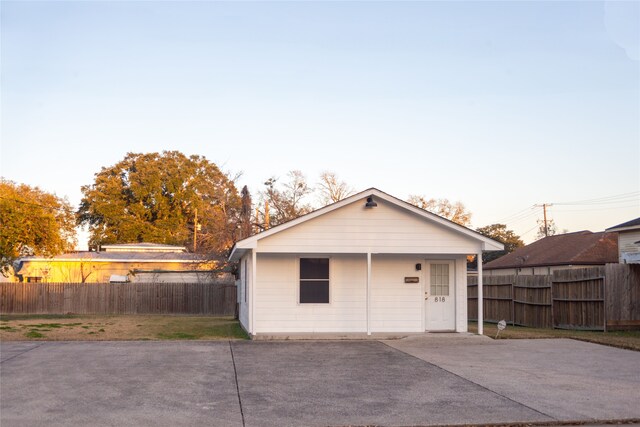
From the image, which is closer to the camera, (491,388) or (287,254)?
(491,388)

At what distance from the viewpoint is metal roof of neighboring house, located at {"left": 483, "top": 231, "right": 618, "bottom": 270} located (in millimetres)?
33625

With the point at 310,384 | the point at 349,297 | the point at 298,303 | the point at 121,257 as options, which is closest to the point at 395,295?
the point at 349,297

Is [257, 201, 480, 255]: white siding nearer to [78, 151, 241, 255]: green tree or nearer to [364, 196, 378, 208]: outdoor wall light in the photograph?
[364, 196, 378, 208]: outdoor wall light

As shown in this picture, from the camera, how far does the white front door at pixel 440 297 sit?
20.1 metres

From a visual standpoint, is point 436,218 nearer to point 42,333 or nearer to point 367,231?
point 367,231

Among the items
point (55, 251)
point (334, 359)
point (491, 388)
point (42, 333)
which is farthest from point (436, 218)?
point (55, 251)

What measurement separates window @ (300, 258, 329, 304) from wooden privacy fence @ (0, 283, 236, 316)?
49.3ft

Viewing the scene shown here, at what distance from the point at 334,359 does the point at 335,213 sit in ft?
18.3

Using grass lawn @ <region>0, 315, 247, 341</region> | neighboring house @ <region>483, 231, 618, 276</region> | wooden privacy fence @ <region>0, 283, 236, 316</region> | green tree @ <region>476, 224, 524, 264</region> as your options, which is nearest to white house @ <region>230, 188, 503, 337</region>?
grass lawn @ <region>0, 315, 247, 341</region>

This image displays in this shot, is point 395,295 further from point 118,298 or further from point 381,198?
point 118,298

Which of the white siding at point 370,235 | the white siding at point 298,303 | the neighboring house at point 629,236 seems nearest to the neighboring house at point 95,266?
the white siding at point 298,303

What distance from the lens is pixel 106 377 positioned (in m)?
12.0

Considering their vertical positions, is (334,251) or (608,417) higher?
(334,251)

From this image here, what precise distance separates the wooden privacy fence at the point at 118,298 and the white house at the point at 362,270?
49.2ft
